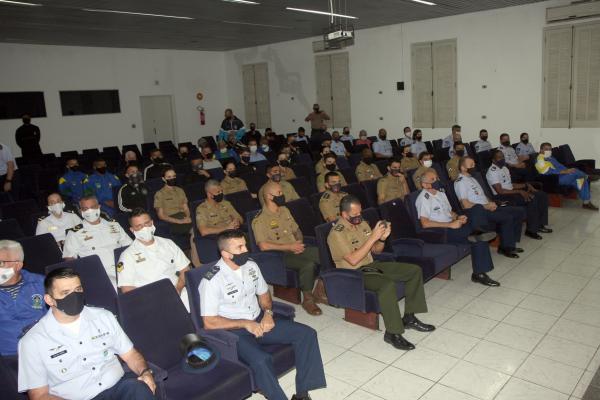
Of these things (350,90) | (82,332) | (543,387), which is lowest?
(543,387)

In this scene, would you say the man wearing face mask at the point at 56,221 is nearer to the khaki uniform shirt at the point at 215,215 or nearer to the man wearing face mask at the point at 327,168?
the khaki uniform shirt at the point at 215,215

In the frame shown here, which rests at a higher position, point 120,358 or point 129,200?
point 129,200

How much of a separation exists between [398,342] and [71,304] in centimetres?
254

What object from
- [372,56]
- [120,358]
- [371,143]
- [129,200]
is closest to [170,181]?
[129,200]

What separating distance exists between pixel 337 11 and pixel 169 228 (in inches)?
258

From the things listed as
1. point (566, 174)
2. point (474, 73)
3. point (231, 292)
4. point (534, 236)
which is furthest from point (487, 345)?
point (474, 73)

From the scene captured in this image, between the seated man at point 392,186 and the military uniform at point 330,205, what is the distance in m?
1.04

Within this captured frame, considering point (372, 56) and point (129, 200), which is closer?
point (129, 200)

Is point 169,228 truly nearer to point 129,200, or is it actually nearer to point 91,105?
point 129,200

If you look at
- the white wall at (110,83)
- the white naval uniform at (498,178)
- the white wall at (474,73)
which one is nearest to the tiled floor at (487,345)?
the white naval uniform at (498,178)

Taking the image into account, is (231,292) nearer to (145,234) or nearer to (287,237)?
(145,234)

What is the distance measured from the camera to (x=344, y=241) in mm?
4344

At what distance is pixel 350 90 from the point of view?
14641 mm

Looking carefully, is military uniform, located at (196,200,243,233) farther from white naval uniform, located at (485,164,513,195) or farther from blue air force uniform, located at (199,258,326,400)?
white naval uniform, located at (485,164,513,195)
